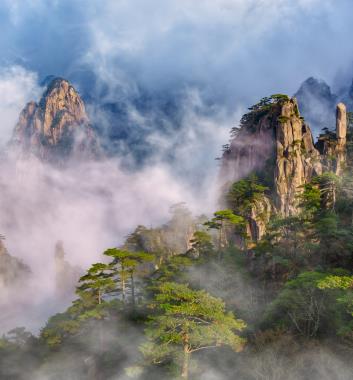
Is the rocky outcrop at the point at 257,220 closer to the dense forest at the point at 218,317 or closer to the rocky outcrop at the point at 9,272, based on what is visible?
the dense forest at the point at 218,317

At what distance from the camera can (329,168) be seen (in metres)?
78.6

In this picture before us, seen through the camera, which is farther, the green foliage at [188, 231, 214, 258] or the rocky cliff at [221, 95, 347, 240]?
the rocky cliff at [221, 95, 347, 240]

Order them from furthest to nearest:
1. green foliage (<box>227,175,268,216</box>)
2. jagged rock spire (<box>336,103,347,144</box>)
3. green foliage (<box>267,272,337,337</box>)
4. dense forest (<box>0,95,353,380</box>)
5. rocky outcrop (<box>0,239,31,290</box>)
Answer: rocky outcrop (<box>0,239,31,290</box>)
jagged rock spire (<box>336,103,347,144</box>)
green foliage (<box>227,175,268,216</box>)
green foliage (<box>267,272,337,337</box>)
dense forest (<box>0,95,353,380</box>)

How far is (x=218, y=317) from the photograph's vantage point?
898 inches

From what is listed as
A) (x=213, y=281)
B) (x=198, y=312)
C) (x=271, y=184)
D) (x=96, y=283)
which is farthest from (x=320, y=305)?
(x=271, y=184)

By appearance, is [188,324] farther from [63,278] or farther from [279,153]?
[63,278]

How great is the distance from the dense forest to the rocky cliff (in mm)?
11073

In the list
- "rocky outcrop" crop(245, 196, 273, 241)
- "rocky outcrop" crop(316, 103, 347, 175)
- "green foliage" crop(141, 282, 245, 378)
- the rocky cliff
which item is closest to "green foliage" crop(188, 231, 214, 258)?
the rocky cliff

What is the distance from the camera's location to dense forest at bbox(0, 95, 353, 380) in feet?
78.8

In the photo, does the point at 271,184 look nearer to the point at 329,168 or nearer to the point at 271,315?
the point at 329,168

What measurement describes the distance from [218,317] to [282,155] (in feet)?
200

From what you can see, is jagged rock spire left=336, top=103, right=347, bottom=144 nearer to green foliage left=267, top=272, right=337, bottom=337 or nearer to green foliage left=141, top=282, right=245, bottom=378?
green foliage left=267, top=272, right=337, bottom=337

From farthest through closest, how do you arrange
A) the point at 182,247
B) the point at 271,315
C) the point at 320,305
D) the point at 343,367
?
the point at 182,247, the point at 271,315, the point at 320,305, the point at 343,367

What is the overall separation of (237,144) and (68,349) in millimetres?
67427
